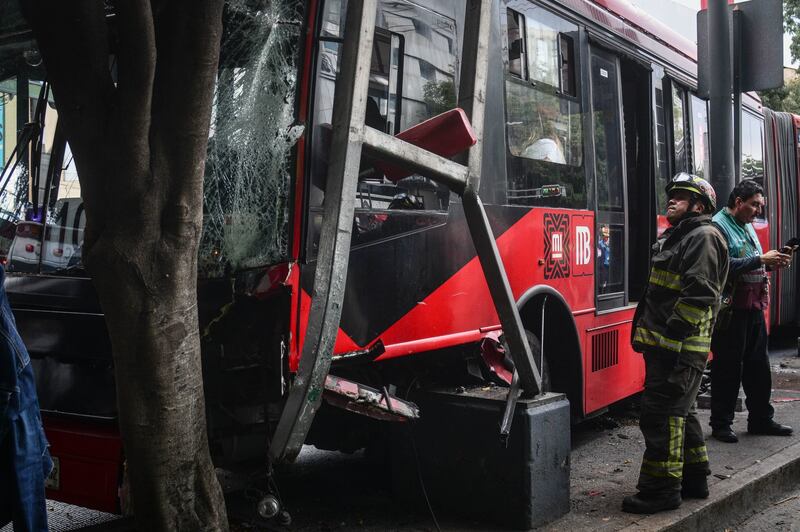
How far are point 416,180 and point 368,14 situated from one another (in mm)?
1156

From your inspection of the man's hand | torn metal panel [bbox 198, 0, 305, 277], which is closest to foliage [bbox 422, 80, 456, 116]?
torn metal panel [bbox 198, 0, 305, 277]

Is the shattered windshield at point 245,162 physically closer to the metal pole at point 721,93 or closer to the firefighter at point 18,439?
the firefighter at point 18,439

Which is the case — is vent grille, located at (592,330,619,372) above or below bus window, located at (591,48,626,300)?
below

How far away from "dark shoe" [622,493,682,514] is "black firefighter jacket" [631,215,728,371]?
72cm

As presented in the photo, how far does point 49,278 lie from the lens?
3.96 metres

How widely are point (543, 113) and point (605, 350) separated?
1.82 m

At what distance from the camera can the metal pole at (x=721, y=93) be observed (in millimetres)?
6195

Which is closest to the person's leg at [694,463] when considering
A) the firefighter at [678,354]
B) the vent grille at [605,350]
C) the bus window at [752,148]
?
the firefighter at [678,354]

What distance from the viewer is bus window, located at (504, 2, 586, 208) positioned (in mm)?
5191

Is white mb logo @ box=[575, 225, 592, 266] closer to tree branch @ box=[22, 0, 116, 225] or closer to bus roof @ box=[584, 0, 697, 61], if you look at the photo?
bus roof @ box=[584, 0, 697, 61]

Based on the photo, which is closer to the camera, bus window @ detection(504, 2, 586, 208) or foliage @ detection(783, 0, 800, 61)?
bus window @ detection(504, 2, 586, 208)

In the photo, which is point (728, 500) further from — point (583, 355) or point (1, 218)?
point (1, 218)

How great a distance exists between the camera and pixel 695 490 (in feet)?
15.5

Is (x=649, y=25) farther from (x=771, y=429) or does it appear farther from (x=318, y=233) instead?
(x=318, y=233)
